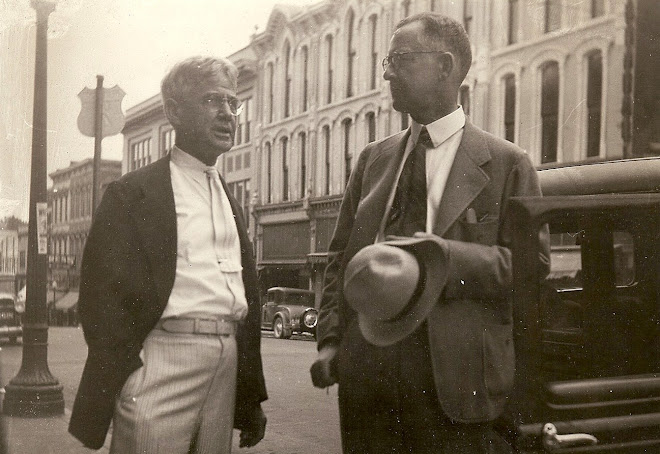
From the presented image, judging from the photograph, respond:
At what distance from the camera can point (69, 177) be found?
2551 millimetres

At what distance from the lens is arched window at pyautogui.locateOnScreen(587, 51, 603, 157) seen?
3561 millimetres

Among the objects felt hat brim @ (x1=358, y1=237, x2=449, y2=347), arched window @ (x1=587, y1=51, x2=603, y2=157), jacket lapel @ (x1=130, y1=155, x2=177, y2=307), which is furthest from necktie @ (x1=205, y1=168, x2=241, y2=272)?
arched window @ (x1=587, y1=51, x2=603, y2=157)

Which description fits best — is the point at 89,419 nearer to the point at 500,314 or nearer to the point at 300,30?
the point at 500,314

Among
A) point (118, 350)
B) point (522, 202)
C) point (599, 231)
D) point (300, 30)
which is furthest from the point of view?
point (300, 30)

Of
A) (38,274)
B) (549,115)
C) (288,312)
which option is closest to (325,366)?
(288,312)

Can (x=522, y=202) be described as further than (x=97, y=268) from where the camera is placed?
No

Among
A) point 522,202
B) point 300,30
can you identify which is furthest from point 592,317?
point 300,30

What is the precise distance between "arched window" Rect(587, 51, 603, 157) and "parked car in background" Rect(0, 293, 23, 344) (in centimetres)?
245

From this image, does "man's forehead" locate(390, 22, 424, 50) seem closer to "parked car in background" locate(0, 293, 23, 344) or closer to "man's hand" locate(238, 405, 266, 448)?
"man's hand" locate(238, 405, 266, 448)

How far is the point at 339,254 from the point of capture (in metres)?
2.11

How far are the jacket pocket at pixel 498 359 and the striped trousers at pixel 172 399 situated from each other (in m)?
0.73

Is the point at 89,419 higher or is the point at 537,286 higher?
the point at 537,286

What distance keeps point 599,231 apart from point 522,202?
2.07 ft

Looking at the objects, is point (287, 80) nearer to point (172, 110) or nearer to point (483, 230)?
point (172, 110)
